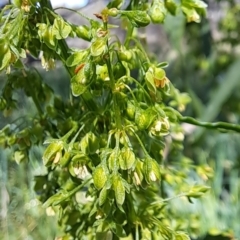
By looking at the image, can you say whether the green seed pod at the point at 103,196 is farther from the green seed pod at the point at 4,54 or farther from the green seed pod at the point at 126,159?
the green seed pod at the point at 4,54

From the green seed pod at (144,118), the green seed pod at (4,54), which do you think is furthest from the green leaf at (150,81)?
the green seed pod at (4,54)

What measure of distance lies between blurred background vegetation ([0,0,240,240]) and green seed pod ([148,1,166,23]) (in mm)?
194

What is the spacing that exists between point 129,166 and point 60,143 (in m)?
0.08

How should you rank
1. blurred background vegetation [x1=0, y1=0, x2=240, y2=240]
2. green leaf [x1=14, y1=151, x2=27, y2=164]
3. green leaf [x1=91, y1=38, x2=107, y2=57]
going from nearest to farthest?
green leaf [x1=91, y1=38, x2=107, y2=57] → green leaf [x1=14, y1=151, x2=27, y2=164] → blurred background vegetation [x1=0, y1=0, x2=240, y2=240]

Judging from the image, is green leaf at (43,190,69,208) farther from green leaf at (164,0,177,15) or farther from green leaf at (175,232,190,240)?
green leaf at (164,0,177,15)

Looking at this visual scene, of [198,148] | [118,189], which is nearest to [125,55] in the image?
[118,189]

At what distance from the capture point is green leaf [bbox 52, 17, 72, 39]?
1.79ft

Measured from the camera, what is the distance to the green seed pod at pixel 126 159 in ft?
→ 1.78

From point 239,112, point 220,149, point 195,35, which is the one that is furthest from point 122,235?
point 195,35

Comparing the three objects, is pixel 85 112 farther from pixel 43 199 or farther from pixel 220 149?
pixel 220 149

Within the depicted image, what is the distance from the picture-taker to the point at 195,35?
2082 millimetres

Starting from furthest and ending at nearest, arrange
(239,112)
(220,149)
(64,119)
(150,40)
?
(150,40), (239,112), (220,149), (64,119)

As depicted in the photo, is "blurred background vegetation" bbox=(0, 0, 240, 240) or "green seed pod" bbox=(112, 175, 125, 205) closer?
"green seed pod" bbox=(112, 175, 125, 205)

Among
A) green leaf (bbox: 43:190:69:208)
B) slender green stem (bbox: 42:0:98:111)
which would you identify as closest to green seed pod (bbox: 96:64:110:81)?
slender green stem (bbox: 42:0:98:111)
